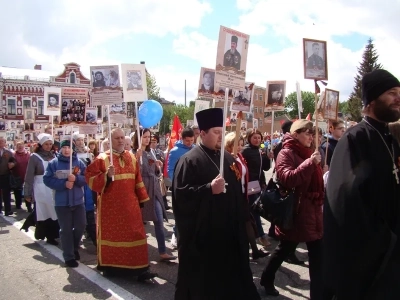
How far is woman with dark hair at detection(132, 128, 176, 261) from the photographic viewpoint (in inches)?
229

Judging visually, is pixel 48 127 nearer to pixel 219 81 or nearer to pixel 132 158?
pixel 132 158

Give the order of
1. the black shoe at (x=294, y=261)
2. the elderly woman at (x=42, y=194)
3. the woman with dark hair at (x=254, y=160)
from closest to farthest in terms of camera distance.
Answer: the black shoe at (x=294, y=261) < the woman with dark hair at (x=254, y=160) < the elderly woman at (x=42, y=194)

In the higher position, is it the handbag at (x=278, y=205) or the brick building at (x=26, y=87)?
the brick building at (x=26, y=87)

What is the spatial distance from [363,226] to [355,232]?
53mm

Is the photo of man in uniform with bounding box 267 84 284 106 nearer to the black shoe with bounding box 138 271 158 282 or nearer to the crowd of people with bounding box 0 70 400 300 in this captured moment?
the crowd of people with bounding box 0 70 400 300

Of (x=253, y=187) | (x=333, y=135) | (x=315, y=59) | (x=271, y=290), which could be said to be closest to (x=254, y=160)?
(x=253, y=187)

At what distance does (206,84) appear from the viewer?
720 centimetres

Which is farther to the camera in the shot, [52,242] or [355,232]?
[52,242]

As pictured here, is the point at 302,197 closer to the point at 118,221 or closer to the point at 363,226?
the point at 363,226

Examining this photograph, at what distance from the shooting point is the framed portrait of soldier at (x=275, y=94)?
7430 mm

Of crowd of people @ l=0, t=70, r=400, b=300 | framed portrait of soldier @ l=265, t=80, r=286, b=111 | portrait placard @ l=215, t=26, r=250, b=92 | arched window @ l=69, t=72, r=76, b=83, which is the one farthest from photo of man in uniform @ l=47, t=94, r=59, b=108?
arched window @ l=69, t=72, r=76, b=83

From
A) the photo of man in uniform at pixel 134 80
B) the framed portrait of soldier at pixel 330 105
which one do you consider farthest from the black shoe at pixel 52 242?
the framed portrait of soldier at pixel 330 105

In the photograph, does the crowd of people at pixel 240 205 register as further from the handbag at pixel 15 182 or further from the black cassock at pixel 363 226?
the handbag at pixel 15 182

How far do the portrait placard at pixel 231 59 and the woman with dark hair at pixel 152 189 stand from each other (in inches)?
93.1
